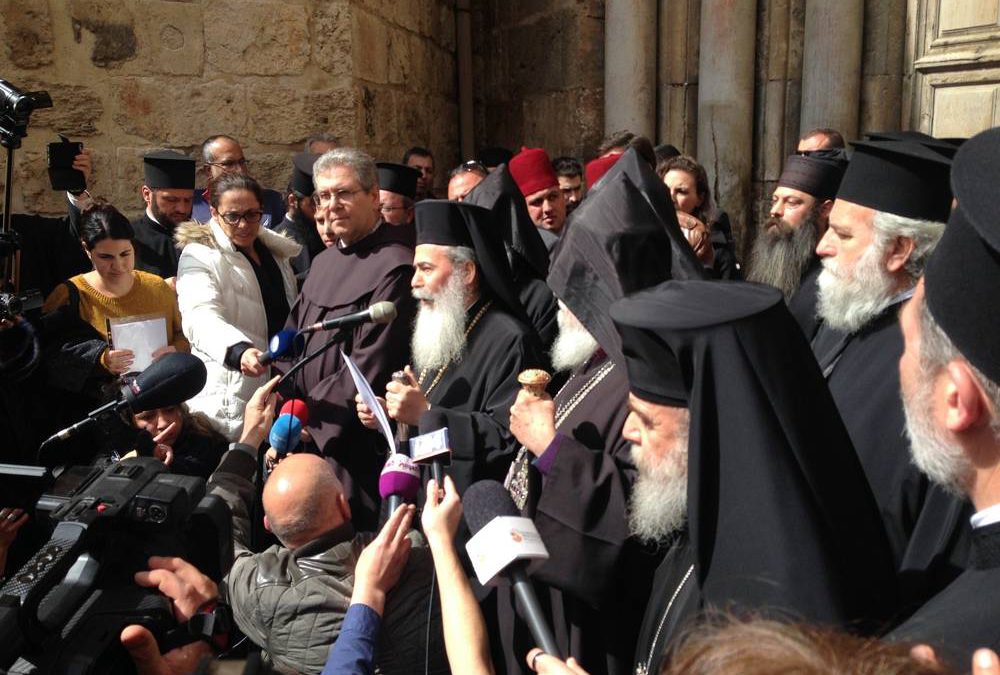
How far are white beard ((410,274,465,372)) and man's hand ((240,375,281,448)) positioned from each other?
596mm

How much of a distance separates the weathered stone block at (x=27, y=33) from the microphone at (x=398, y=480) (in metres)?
4.40

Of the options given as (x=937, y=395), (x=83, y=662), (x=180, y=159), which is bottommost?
(x=83, y=662)

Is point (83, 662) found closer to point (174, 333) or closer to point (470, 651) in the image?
point (470, 651)

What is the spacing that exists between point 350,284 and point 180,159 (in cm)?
166

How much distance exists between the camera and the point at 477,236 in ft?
11.1

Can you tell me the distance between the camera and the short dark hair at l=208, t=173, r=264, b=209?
170 inches

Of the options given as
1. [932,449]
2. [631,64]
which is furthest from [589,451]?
[631,64]

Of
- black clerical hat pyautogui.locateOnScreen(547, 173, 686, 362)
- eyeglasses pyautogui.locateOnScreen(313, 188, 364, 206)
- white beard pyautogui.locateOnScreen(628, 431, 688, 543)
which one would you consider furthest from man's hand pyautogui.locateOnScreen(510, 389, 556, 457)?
eyeglasses pyautogui.locateOnScreen(313, 188, 364, 206)

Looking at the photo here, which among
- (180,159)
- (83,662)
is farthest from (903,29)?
(83,662)

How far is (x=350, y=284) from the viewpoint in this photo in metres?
3.99

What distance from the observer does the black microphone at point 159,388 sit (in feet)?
6.88

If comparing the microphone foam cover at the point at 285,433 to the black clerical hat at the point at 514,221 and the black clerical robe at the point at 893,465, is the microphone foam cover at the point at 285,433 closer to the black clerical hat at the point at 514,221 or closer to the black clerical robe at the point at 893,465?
the black clerical hat at the point at 514,221

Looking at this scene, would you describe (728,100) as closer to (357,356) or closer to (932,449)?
(357,356)

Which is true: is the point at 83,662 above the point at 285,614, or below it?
above
